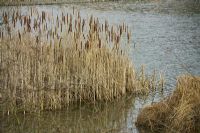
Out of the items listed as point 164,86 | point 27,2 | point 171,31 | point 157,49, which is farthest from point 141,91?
point 27,2

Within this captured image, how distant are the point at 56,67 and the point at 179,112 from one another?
369 cm

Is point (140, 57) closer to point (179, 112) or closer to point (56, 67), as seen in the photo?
point (56, 67)

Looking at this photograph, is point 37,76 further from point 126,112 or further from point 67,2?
point 67,2

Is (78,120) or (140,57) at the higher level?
(78,120)

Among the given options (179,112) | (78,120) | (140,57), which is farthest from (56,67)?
(140,57)

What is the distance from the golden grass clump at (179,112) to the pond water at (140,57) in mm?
458

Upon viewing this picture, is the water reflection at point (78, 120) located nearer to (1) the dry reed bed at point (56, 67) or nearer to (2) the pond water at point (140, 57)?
(2) the pond water at point (140, 57)

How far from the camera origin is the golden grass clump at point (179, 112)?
1018 cm

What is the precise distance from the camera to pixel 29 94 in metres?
11.8

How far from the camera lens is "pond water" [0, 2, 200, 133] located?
11.4 meters

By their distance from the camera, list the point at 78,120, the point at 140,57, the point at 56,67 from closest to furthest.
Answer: the point at 78,120 → the point at 56,67 → the point at 140,57

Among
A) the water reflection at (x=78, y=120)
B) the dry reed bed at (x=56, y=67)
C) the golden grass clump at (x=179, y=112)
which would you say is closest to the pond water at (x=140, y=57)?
the water reflection at (x=78, y=120)

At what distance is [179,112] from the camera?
1022 centimetres

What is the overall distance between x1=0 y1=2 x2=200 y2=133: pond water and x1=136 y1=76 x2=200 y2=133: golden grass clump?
458mm
